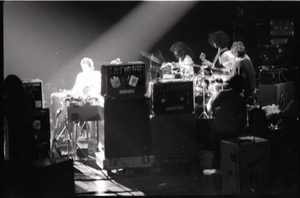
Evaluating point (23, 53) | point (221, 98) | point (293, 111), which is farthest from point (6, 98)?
point (23, 53)

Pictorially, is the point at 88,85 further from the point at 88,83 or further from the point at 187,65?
the point at 187,65

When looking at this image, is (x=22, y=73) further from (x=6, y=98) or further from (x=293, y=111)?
(x=293, y=111)

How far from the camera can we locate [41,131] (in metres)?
8.19

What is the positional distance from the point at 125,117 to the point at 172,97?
74 cm

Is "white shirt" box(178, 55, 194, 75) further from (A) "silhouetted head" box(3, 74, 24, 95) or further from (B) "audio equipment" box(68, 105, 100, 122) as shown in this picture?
(A) "silhouetted head" box(3, 74, 24, 95)

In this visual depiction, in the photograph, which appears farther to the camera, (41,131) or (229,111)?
(41,131)

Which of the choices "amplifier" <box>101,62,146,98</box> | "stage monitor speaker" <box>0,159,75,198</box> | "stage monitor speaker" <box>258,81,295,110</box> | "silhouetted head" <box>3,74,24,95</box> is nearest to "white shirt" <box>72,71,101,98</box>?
"amplifier" <box>101,62,146,98</box>

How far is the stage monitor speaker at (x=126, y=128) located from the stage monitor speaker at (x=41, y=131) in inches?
40.5

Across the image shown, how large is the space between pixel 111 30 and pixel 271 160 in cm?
659

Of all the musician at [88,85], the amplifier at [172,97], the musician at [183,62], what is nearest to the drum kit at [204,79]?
the musician at [183,62]

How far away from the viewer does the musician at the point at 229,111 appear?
268 inches

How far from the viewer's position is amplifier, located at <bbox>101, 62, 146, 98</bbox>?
764 centimetres

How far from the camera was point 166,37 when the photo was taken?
42.2ft

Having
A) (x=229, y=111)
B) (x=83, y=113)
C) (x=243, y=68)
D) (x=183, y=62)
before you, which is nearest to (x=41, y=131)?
(x=83, y=113)
